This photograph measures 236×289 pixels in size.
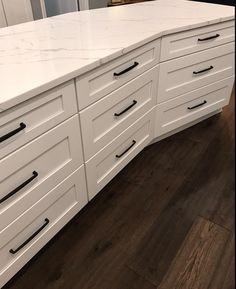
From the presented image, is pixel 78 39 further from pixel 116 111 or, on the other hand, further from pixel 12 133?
pixel 12 133

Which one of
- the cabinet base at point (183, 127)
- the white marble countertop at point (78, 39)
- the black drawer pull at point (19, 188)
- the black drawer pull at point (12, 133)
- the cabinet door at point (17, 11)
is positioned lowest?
the cabinet base at point (183, 127)

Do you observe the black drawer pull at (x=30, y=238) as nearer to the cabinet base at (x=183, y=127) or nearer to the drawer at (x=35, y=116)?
the drawer at (x=35, y=116)

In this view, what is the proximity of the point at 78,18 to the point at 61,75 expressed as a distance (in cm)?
82

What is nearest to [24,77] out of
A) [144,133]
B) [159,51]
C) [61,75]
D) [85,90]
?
[61,75]

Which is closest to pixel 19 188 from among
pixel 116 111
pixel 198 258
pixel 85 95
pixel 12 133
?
pixel 12 133

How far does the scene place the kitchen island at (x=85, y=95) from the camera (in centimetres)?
93

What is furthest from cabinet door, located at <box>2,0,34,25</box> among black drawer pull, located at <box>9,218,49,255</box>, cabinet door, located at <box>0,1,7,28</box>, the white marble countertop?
black drawer pull, located at <box>9,218,49,255</box>

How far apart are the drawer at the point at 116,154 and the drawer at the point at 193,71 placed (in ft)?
0.61

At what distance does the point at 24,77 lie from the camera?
0.91 metres

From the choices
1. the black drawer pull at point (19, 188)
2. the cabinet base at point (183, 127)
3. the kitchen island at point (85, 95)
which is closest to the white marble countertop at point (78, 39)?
the kitchen island at point (85, 95)

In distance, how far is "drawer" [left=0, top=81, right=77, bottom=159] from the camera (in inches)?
33.3

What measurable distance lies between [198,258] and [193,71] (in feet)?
3.51

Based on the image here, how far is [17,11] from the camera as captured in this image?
1.60 m

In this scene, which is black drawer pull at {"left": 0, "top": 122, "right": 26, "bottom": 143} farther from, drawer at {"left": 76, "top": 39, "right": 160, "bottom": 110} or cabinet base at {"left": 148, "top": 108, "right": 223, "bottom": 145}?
cabinet base at {"left": 148, "top": 108, "right": 223, "bottom": 145}
